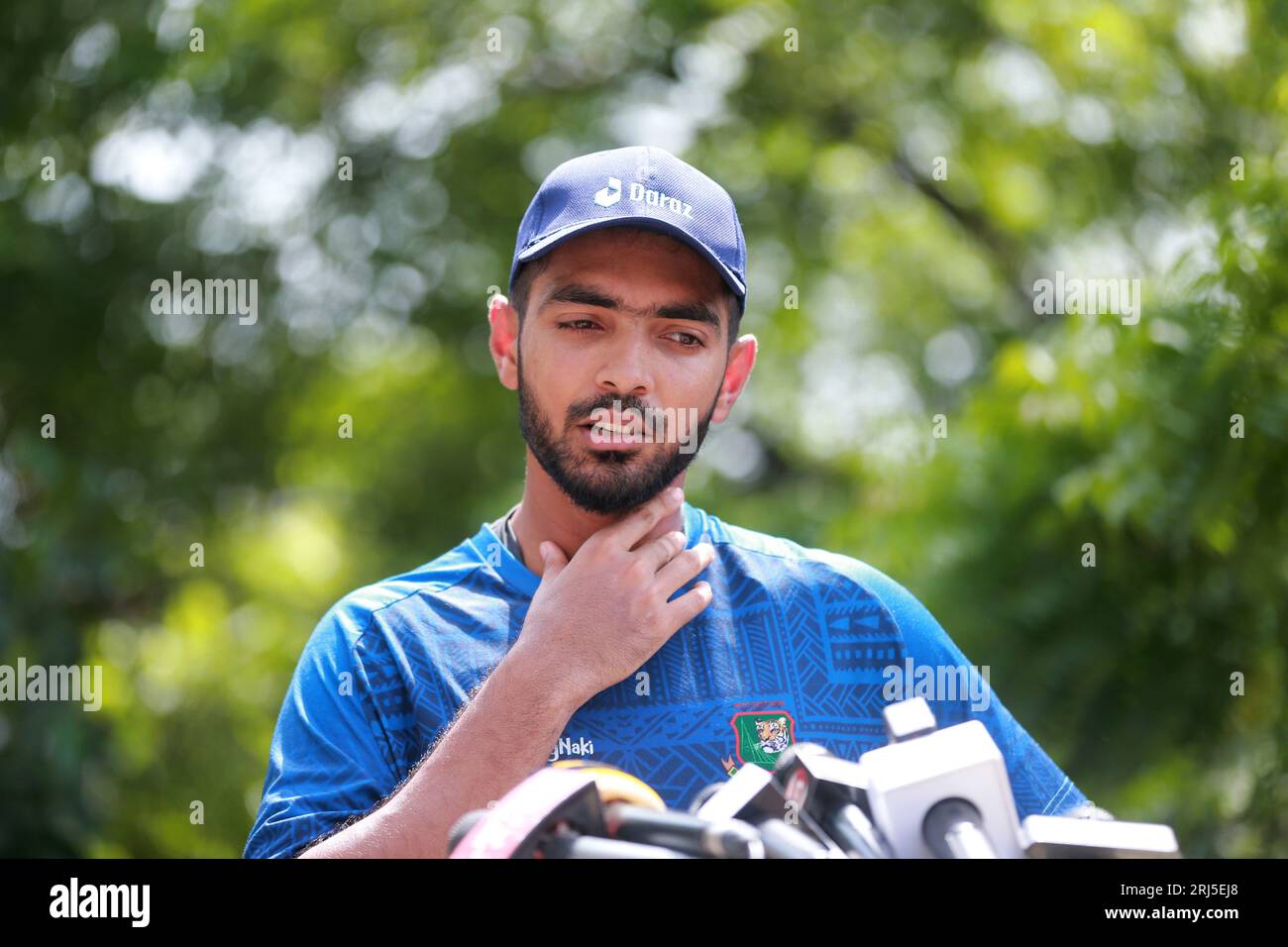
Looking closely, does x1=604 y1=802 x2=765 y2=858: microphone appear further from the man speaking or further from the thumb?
the thumb

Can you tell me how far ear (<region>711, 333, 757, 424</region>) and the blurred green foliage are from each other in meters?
3.38

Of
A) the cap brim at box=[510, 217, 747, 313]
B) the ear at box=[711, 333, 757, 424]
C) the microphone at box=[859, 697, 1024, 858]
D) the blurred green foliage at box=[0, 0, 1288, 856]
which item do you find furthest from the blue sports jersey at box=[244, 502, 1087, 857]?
the blurred green foliage at box=[0, 0, 1288, 856]

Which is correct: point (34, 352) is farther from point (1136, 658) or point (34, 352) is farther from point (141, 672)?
point (1136, 658)

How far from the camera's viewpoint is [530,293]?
285cm

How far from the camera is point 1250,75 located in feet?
26.5

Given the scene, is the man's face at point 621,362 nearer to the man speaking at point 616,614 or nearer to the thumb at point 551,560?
the man speaking at point 616,614

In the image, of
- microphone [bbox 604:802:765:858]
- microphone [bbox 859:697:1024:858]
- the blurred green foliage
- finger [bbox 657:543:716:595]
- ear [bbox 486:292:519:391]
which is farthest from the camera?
the blurred green foliage

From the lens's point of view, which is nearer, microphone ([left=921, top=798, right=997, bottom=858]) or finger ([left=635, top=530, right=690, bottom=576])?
microphone ([left=921, top=798, right=997, bottom=858])

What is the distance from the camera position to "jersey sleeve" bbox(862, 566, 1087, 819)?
9.14ft

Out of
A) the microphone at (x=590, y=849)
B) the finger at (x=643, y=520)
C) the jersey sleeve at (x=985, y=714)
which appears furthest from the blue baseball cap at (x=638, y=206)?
the microphone at (x=590, y=849)

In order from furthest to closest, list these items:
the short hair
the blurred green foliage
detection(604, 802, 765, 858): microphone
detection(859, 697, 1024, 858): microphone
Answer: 1. the blurred green foliage
2. the short hair
3. detection(859, 697, 1024, 858): microphone
4. detection(604, 802, 765, 858): microphone

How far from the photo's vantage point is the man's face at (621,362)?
2.71 metres

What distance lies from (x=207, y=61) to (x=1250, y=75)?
6561 mm
